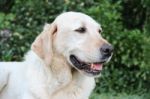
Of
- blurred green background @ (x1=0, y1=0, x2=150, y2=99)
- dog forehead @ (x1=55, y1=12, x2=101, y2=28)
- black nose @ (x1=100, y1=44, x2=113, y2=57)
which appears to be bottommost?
blurred green background @ (x1=0, y1=0, x2=150, y2=99)

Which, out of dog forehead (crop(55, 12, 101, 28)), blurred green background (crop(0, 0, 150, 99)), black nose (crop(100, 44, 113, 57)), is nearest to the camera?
black nose (crop(100, 44, 113, 57))

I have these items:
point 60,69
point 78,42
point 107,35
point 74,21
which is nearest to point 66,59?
point 60,69

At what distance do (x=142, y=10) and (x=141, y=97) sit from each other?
89.4 inches

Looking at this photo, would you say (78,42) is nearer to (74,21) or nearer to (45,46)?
(74,21)

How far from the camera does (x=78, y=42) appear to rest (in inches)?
268

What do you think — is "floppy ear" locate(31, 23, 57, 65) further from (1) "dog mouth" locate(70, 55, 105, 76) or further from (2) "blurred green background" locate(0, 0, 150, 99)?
(2) "blurred green background" locate(0, 0, 150, 99)

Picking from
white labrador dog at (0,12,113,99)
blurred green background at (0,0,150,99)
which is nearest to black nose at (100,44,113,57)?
white labrador dog at (0,12,113,99)

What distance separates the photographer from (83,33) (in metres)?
6.84

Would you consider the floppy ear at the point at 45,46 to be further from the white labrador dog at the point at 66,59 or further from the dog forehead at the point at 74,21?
the dog forehead at the point at 74,21

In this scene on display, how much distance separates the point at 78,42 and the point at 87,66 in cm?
25

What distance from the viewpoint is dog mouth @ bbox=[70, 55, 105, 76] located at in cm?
680

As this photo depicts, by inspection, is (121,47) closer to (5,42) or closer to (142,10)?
(142,10)

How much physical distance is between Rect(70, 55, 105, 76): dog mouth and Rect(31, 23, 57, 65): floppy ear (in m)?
0.22

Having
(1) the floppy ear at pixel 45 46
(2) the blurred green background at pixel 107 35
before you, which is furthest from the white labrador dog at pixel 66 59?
(2) the blurred green background at pixel 107 35
